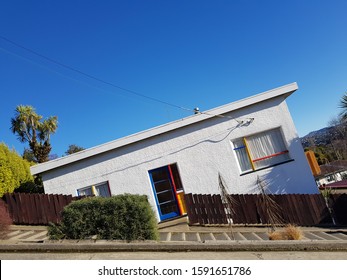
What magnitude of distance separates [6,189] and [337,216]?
1293cm

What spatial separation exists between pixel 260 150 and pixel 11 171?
10.9 metres

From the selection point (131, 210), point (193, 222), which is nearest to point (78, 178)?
point (193, 222)

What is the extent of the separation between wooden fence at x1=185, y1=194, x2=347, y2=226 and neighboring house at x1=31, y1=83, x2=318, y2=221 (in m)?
1.63

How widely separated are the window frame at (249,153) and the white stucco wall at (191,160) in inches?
6.8

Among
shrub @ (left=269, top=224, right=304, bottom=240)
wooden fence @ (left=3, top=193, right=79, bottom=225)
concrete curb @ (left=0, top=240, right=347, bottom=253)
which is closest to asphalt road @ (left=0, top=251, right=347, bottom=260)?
concrete curb @ (left=0, top=240, right=347, bottom=253)

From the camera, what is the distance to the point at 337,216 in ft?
30.5

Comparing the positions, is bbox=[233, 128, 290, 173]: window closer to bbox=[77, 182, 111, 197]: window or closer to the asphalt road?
bbox=[77, 182, 111, 197]: window

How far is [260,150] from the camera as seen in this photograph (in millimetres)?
11445

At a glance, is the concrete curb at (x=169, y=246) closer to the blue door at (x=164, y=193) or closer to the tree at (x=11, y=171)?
the blue door at (x=164, y=193)

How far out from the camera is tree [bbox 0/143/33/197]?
36.3 feet

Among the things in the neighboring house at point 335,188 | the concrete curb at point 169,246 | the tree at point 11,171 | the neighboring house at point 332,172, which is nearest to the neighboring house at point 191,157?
the tree at point 11,171

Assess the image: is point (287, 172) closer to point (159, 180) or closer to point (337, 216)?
point (337, 216)

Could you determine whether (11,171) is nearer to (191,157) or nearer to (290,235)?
(191,157)

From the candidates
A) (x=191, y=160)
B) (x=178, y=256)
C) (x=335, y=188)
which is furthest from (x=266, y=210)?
(x=335, y=188)
